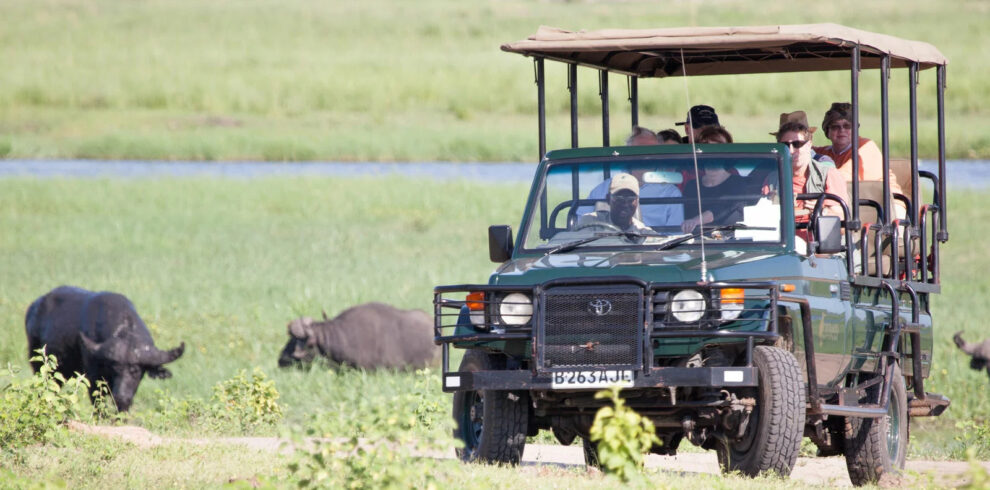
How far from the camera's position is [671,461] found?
1071 cm

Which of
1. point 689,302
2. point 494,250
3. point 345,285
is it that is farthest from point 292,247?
point 689,302

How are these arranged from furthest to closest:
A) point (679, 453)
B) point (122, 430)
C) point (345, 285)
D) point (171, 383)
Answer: point (345, 285) → point (171, 383) → point (679, 453) → point (122, 430)

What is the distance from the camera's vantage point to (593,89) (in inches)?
1667

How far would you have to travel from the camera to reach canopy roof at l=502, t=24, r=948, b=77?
28.4 ft

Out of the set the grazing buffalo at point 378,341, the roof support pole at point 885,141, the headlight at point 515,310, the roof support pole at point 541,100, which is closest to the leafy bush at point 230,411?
the roof support pole at point 541,100

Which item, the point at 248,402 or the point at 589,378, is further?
the point at 248,402

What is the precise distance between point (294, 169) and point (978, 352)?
23915 millimetres

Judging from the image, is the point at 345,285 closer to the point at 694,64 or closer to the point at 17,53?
the point at 694,64

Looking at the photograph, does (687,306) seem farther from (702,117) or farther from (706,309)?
(702,117)

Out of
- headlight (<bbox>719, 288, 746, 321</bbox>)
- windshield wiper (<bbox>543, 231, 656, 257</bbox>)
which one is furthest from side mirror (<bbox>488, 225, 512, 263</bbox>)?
headlight (<bbox>719, 288, 746, 321</bbox>)

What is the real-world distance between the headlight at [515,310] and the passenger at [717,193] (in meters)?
1.23

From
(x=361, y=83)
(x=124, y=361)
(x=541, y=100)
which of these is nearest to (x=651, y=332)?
(x=541, y=100)

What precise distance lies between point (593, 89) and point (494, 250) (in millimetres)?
33694

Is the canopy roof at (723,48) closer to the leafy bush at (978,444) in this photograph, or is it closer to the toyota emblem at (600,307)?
the toyota emblem at (600,307)
